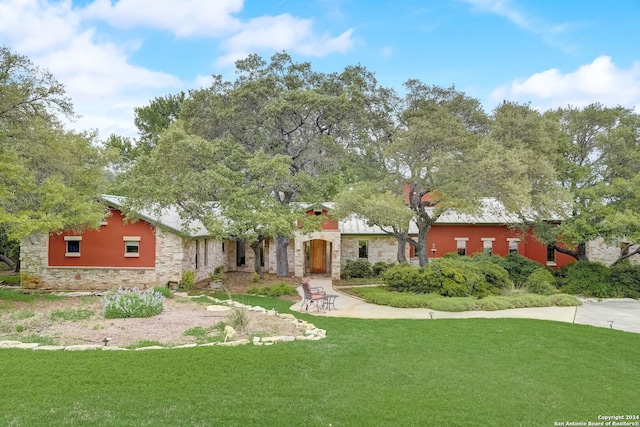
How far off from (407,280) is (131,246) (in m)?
12.4

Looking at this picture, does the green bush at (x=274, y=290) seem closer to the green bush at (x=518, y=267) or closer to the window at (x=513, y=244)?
the green bush at (x=518, y=267)

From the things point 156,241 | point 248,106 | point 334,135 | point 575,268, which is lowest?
point 575,268

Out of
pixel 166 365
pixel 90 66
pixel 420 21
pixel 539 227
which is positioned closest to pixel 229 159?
pixel 90 66

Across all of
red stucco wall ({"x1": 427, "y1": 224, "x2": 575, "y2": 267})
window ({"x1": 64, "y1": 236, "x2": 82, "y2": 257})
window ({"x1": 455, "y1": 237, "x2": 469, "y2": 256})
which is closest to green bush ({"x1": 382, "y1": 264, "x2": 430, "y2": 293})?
red stucco wall ({"x1": 427, "y1": 224, "x2": 575, "y2": 267})

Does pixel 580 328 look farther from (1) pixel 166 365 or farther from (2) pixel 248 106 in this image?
(2) pixel 248 106

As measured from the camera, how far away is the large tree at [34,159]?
13336 mm

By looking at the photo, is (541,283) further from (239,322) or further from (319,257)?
(239,322)

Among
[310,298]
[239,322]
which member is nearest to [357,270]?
[310,298]

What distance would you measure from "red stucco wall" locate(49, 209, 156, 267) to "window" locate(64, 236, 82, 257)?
0.45 feet

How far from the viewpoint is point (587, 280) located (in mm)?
19062

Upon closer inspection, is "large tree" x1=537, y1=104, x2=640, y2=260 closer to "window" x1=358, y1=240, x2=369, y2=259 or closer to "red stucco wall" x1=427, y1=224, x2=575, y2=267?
"red stucco wall" x1=427, y1=224, x2=575, y2=267

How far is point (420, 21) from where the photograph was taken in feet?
45.0

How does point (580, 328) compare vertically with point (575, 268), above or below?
below

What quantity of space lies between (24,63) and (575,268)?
948 inches
